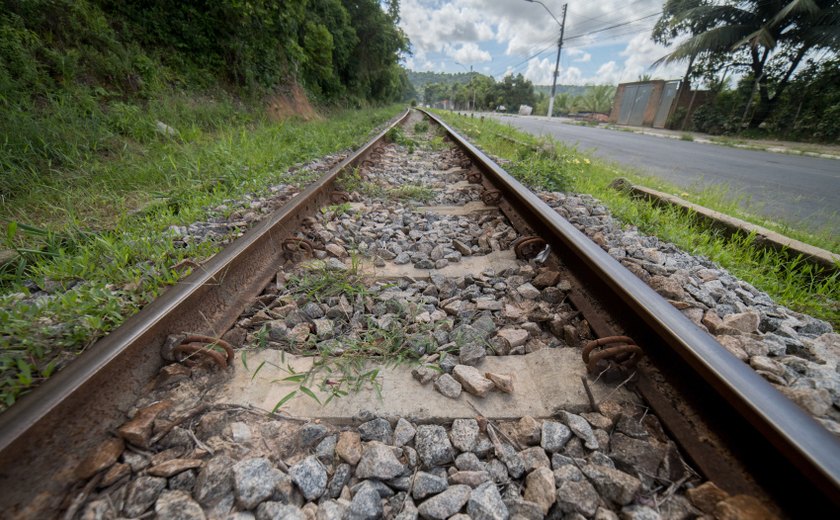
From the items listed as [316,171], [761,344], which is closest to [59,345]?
[761,344]

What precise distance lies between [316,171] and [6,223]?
231cm

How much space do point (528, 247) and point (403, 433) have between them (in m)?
1.39

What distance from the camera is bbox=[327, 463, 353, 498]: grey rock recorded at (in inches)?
34.4

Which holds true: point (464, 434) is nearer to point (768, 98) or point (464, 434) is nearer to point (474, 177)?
point (474, 177)

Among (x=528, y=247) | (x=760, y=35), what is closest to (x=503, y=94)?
(x=760, y=35)

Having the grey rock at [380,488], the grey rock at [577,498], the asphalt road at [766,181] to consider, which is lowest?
the asphalt road at [766,181]

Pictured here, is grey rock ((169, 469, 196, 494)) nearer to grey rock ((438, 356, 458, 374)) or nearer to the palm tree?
grey rock ((438, 356, 458, 374))

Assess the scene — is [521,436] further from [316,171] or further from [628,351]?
[316,171]

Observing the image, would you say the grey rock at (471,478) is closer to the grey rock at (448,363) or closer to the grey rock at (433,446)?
the grey rock at (433,446)

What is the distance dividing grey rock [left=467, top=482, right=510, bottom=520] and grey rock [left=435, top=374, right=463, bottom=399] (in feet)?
0.97

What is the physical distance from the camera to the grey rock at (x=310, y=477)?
860 millimetres

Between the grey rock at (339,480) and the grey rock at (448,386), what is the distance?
0.35 m

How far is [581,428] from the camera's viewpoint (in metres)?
1.01

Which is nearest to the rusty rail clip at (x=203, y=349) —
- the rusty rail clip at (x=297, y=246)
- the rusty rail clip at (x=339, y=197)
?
the rusty rail clip at (x=297, y=246)
